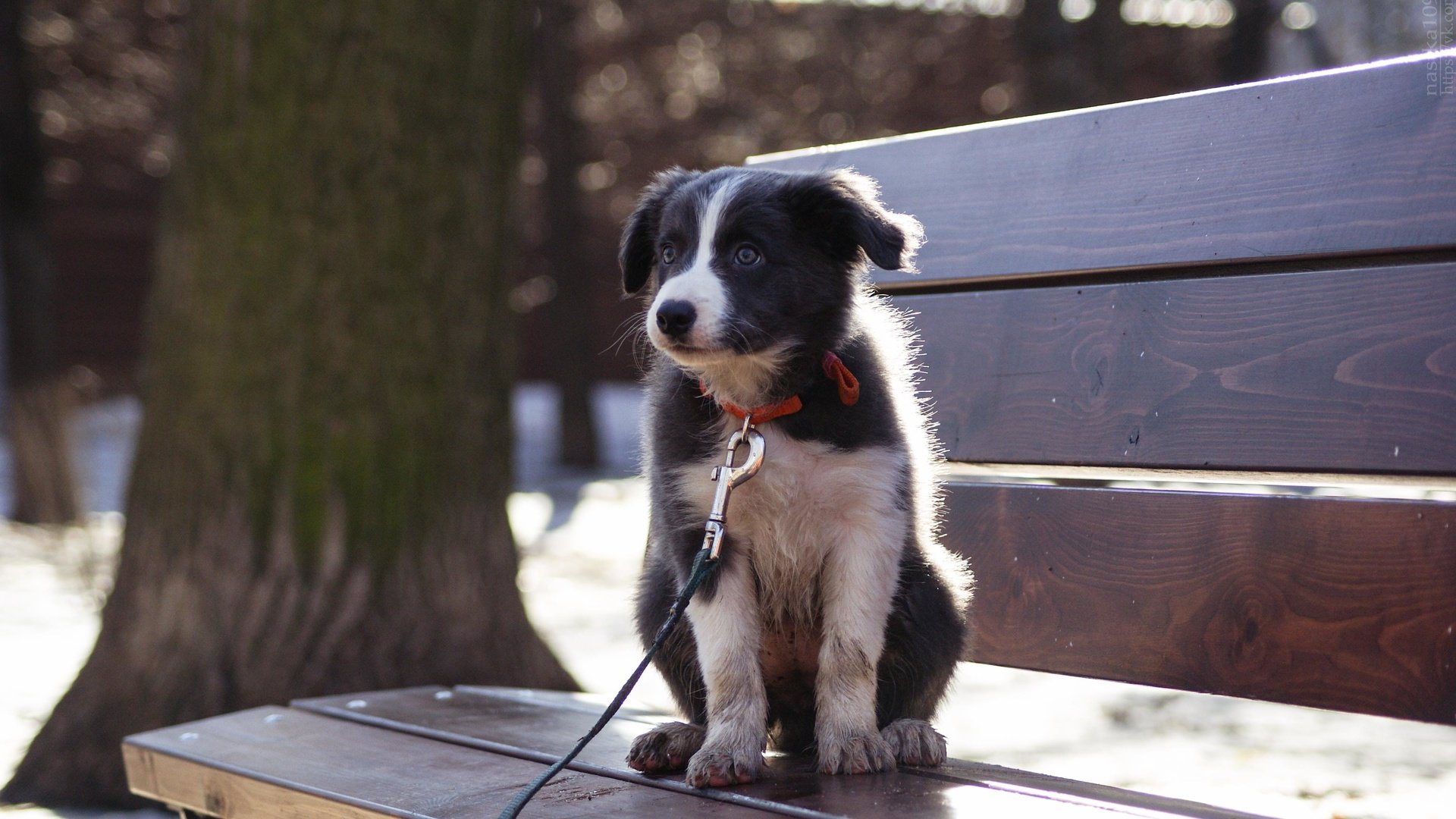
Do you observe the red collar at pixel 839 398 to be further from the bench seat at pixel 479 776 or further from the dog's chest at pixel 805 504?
the bench seat at pixel 479 776

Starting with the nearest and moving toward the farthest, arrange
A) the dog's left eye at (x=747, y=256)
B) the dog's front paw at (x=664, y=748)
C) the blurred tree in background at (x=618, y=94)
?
the dog's front paw at (x=664, y=748)
the dog's left eye at (x=747, y=256)
the blurred tree in background at (x=618, y=94)

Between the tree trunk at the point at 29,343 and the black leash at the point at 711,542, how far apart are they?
368 inches

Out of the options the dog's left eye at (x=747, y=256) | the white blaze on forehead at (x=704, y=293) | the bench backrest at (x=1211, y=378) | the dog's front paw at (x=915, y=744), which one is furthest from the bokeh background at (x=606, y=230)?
the dog's front paw at (x=915, y=744)

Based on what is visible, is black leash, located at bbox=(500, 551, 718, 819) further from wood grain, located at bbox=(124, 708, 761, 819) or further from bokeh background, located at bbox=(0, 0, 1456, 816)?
bokeh background, located at bbox=(0, 0, 1456, 816)

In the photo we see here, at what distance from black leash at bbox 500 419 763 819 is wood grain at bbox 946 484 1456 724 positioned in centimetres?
67

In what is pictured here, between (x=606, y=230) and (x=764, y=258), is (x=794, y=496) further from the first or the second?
(x=606, y=230)

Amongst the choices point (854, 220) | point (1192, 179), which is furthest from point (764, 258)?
point (1192, 179)

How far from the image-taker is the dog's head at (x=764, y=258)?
233cm

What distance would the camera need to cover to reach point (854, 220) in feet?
7.94

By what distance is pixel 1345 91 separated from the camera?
7.25 ft

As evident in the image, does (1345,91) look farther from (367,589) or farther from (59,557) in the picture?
(59,557)

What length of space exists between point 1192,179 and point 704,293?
3.24 feet

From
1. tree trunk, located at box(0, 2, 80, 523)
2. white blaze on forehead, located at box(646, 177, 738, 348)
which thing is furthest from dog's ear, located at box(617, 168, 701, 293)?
tree trunk, located at box(0, 2, 80, 523)

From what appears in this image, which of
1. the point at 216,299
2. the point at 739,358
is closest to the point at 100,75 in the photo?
the point at 216,299
